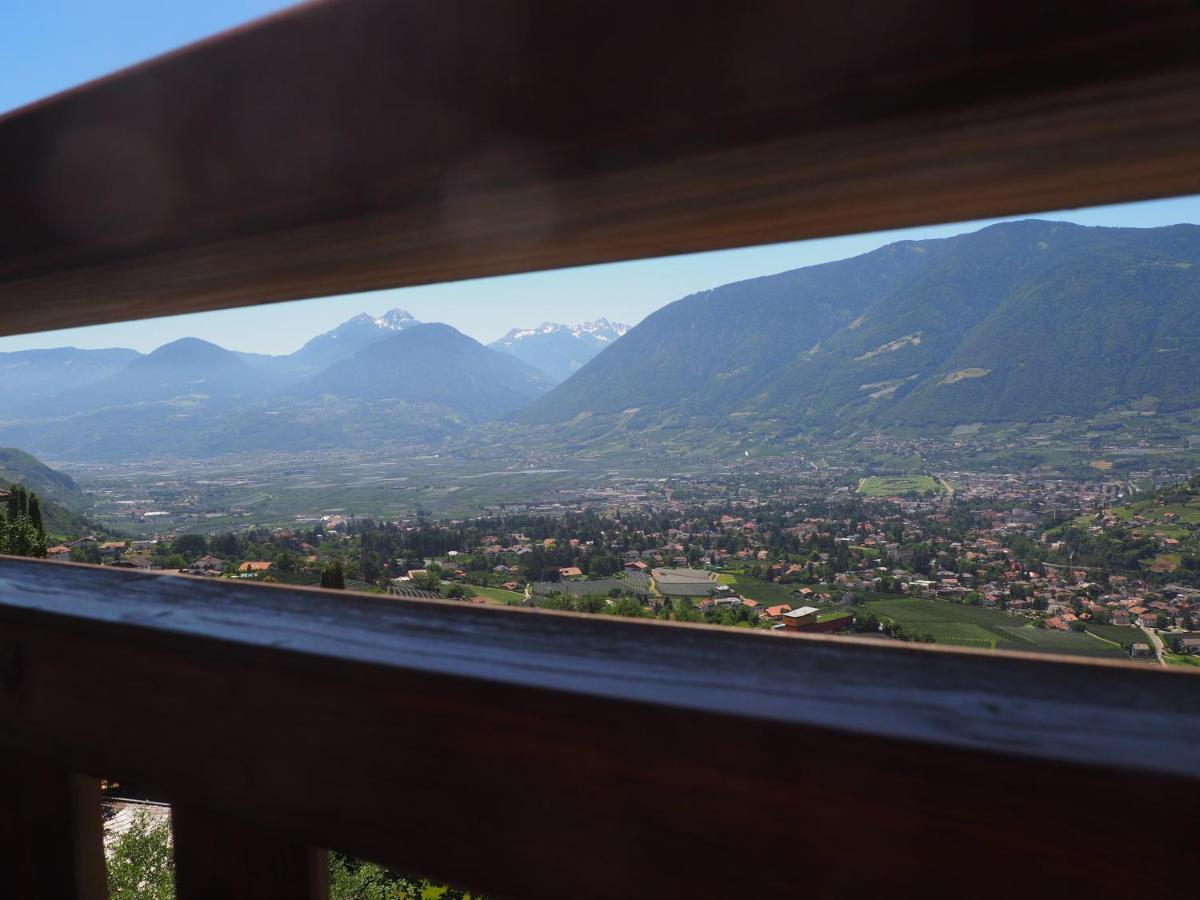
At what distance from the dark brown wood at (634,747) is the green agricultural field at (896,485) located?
2302cm

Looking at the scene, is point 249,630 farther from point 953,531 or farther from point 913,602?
point 953,531

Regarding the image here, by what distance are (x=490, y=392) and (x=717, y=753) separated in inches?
4250

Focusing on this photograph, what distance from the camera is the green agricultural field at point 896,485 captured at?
74.2ft

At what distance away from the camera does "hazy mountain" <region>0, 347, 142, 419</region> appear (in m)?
134

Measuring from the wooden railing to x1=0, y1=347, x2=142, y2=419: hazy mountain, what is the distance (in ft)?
509

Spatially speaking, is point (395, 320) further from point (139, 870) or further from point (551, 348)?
point (139, 870)

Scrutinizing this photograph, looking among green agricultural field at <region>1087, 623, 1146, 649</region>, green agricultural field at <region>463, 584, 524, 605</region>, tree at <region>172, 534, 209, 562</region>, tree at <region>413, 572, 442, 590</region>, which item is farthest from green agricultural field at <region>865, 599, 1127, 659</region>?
tree at <region>172, 534, 209, 562</region>

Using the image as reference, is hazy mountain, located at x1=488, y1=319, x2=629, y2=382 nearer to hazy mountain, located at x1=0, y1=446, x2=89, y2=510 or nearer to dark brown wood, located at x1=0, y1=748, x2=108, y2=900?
hazy mountain, located at x1=0, y1=446, x2=89, y2=510

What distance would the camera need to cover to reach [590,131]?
288mm

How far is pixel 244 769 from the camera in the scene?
484 millimetres

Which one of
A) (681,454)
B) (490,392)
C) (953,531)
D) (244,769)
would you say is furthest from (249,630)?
(490,392)

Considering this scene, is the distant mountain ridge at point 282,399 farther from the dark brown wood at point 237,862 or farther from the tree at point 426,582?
the dark brown wood at point 237,862

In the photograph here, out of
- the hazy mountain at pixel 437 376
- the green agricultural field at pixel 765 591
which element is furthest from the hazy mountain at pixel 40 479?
the hazy mountain at pixel 437 376

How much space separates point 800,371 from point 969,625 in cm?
5140
